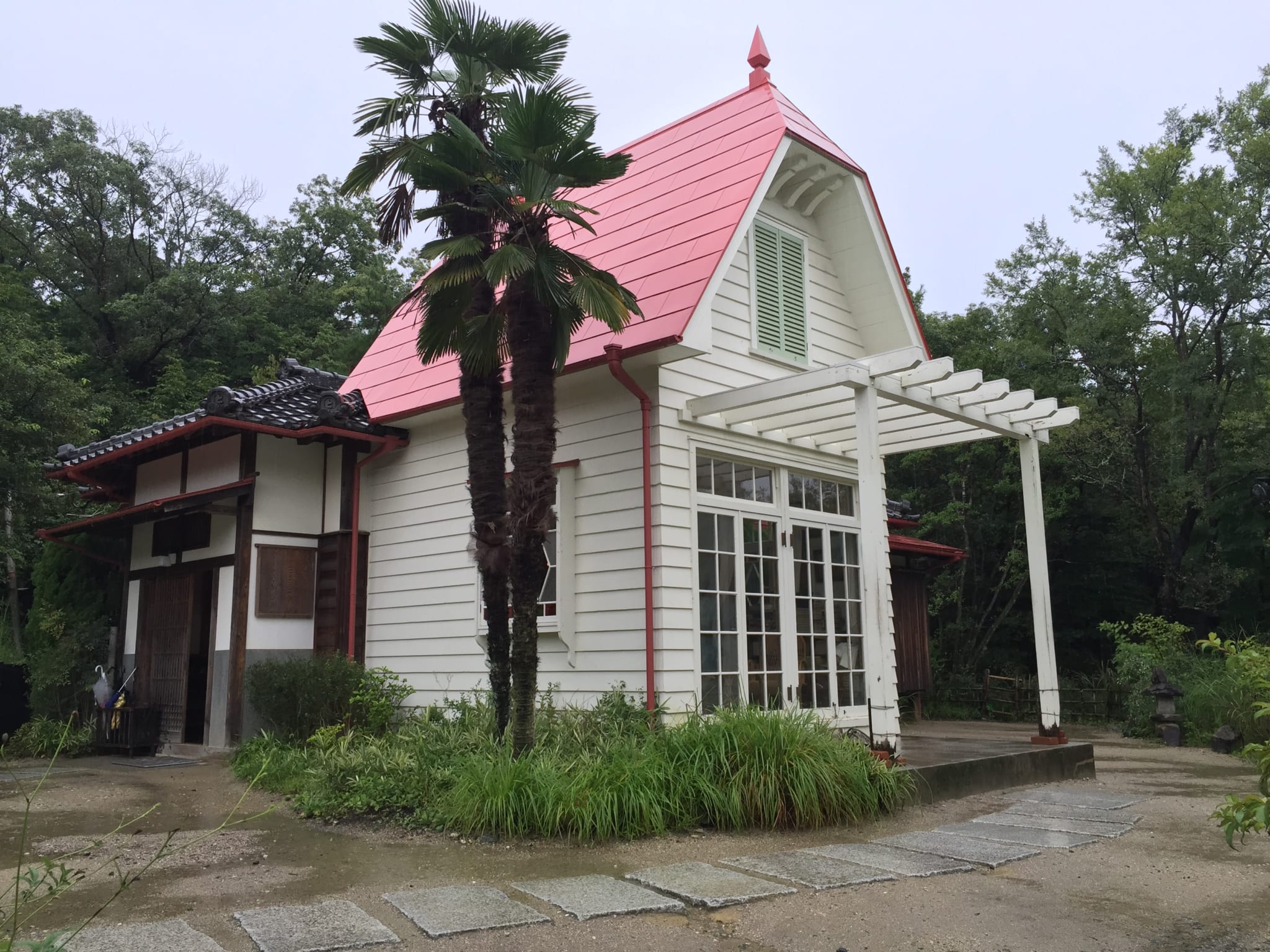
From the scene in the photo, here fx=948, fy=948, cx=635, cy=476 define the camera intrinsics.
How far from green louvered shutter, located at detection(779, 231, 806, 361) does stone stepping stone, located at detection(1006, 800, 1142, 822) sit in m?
4.72

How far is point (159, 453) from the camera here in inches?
479

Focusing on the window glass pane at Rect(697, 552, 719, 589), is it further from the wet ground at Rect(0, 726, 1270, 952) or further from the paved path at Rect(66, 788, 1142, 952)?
the paved path at Rect(66, 788, 1142, 952)

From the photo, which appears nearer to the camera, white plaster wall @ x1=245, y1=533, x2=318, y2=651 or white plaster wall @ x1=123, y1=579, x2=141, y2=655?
white plaster wall @ x1=245, y1=533, x2=318, y2=651

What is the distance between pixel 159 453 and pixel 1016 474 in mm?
17260

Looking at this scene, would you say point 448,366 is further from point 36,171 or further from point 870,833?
point 36,171

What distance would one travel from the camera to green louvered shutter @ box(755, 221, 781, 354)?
9555mm

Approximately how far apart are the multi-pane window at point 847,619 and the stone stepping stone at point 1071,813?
240cm

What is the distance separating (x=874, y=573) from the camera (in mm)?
7504

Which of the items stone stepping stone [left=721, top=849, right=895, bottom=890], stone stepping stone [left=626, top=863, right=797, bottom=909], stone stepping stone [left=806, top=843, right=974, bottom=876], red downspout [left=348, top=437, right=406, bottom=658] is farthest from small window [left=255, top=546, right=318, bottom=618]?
stone stepping stone [left=806, top=843, right=974, bottom=876]

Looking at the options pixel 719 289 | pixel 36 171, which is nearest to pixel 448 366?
pixel 719 289

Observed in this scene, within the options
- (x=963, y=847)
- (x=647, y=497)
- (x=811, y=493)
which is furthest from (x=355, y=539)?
(x=963, y=847)

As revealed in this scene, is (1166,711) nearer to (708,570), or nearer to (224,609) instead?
(708,570)

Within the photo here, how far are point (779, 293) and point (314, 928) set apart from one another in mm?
7459

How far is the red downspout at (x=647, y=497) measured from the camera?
7.84 metres
